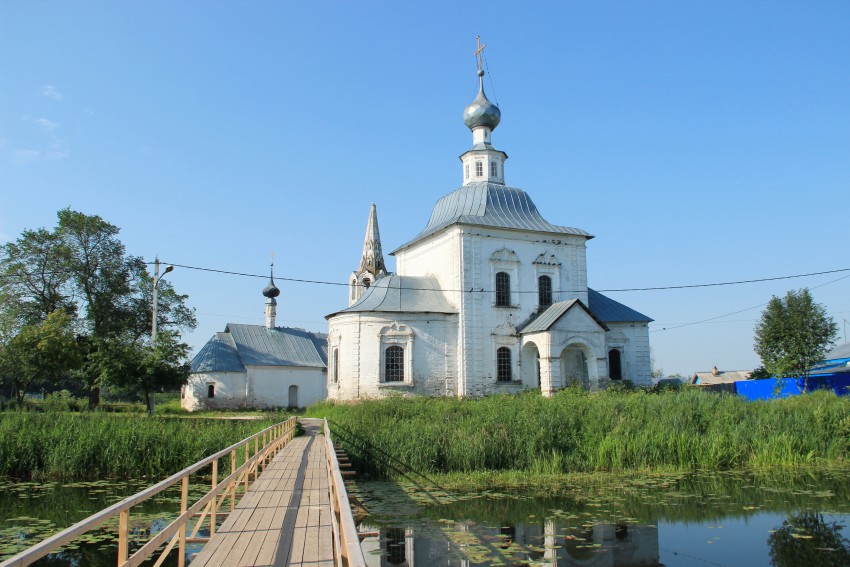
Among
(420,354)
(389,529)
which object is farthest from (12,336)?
(389,529)

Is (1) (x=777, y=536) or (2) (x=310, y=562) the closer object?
(2) (x=310, y=562)

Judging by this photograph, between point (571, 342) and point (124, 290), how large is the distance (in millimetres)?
23392

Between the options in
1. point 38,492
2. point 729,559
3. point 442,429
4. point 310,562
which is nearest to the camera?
point 310,562

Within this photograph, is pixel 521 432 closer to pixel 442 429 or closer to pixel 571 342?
pixel 442 429

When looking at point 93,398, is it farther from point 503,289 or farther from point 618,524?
point 618,524

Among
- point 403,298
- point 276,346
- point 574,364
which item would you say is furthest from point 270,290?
point 574,364

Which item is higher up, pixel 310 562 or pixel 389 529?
pixel 310 562

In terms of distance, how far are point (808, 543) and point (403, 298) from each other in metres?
19.4

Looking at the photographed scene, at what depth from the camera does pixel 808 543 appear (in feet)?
29.0

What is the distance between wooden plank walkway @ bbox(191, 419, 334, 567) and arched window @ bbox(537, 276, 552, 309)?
18.6 meters

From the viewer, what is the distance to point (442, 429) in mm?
15828

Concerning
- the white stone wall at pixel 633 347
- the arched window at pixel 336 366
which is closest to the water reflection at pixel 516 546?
the arched window at pixel 336 366

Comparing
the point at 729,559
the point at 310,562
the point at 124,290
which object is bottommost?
the point at 729,559

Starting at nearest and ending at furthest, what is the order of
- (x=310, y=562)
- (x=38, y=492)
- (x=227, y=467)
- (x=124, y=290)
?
(x=310, y=562) < (x=38, y=492) < (x=227, y=467) < (x=124, y=290)
